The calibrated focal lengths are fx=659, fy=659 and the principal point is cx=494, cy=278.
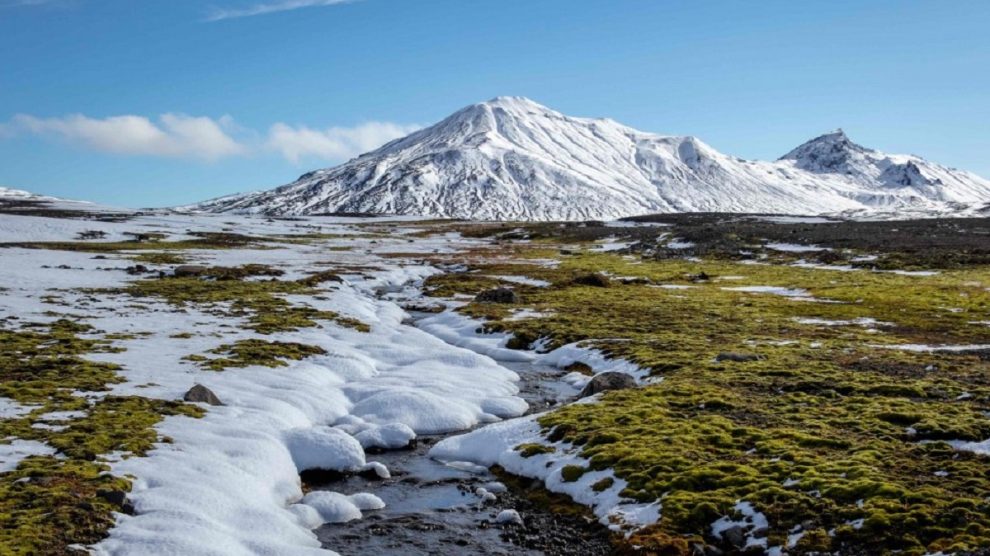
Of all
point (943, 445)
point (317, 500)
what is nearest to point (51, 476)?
point (317, 500)

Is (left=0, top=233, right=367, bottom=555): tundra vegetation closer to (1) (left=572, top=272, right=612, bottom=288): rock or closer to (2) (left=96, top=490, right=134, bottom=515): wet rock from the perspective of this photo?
(2) (left=96, top=490, right=134, bottom=515): wet rock

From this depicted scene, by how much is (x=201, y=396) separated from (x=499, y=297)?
125 feet

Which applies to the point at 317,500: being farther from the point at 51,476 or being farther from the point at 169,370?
the point at 169,370

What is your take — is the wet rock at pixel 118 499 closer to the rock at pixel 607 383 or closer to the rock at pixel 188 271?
the rock at pixel 607 383

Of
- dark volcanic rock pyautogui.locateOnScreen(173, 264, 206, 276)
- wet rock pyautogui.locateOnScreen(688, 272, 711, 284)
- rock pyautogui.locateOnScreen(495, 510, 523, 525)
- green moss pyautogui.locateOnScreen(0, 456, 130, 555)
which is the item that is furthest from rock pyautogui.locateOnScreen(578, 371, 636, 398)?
dark volcanic rock pyautogui.locateOnScreen(173, 264, 206, 276)

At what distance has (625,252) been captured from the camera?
130875 millimetres

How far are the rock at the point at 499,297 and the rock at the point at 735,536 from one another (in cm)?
4537

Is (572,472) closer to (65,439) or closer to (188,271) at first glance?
(65,439)

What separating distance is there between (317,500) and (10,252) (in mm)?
91435

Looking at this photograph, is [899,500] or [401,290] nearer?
[899,500]

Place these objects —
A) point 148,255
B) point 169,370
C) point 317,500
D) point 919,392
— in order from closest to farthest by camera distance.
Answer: point 317,500 < point 919,392 < point 169,370 < point 148,255

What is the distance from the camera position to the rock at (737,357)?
35606 millimetres

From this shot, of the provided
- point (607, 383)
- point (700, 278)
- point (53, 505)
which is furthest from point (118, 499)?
point (700, 278)

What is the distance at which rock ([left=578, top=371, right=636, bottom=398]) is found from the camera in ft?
102
